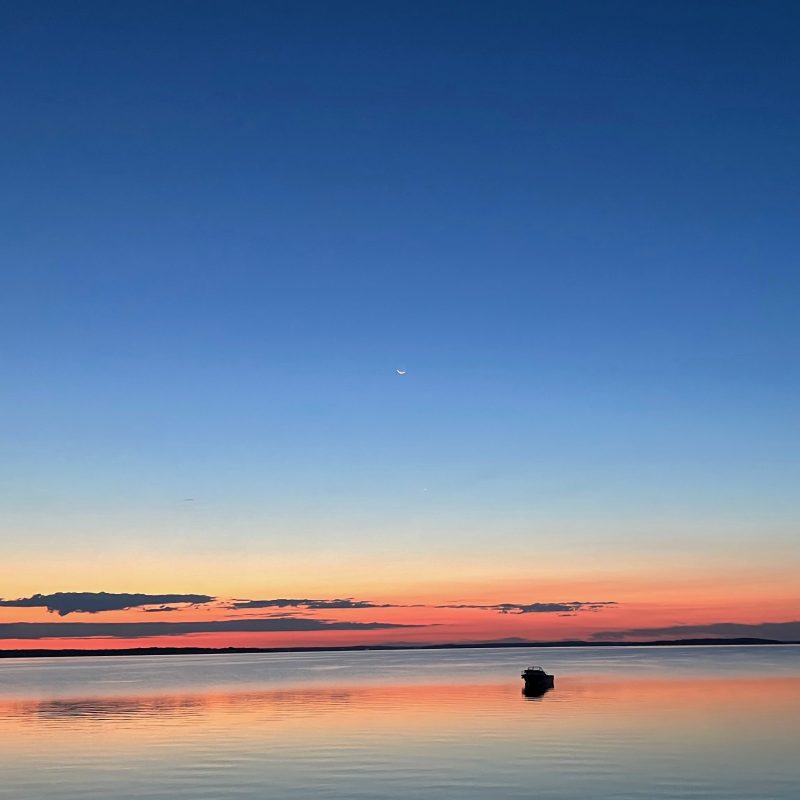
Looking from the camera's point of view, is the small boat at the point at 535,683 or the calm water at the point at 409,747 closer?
the calm water at the point at 409,747

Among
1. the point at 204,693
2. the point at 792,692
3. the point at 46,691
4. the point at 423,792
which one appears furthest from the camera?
the point at 46,691

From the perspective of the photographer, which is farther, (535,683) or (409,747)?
(535,683)

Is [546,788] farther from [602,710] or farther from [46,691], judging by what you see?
[46,691]

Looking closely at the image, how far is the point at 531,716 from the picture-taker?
238 feet

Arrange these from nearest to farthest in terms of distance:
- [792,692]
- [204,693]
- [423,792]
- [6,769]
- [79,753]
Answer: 1. [423,792]
2. [6,769]
3. [79,753]
4. [792,692]
5. [204,693]

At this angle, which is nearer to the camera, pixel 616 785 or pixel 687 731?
pixel 616 785

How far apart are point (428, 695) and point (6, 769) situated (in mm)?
58206

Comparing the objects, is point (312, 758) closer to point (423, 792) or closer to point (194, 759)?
point (194, 759)

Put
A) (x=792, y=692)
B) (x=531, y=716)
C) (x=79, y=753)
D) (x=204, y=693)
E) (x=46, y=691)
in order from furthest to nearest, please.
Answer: (x=46, y=691) < (x=204, y=693) < (x=792, y=692) < (x=531, y=716) < (x=79, y=753)

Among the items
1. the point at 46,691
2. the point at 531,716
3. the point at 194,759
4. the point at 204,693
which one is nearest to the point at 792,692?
the point at 531,716

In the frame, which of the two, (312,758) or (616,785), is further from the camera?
(312,758)

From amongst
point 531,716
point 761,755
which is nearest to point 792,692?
point 531,716

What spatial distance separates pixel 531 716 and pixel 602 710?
862 cm

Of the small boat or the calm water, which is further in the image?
the small boat
